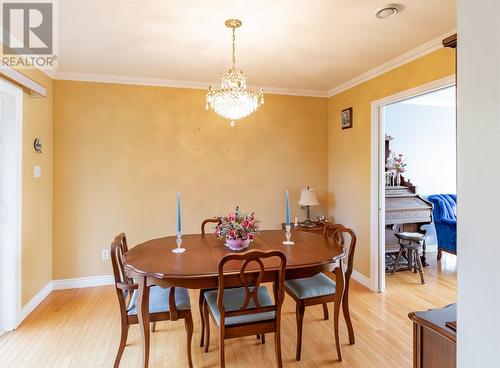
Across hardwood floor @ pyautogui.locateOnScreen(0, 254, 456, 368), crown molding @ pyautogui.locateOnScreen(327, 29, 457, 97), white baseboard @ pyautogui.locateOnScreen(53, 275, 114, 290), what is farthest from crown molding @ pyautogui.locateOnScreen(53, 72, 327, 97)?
hardwood floor @ pyautogui.locateOnScreen(0, 254, 456, 368)

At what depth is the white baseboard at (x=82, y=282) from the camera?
11.6ft

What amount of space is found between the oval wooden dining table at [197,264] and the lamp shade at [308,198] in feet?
4.33

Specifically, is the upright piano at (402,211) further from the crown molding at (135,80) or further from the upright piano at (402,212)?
the crown molding at (135,80)

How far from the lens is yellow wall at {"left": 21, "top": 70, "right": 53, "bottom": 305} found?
2850 mm

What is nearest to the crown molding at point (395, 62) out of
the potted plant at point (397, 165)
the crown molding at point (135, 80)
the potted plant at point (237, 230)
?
the crown molding at point (135, 80)

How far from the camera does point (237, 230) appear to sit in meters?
2.25

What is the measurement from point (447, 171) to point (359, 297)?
3.44 metres

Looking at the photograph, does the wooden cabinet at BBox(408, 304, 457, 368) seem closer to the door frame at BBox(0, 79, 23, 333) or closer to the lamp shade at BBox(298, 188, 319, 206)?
the lamp shade at BBox(298, 188, 319, 206)

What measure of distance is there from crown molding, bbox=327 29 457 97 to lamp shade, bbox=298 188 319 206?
1.42 metres

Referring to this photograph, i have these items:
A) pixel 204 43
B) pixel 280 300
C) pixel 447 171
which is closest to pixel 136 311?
pixel 280 300

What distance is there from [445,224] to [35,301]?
17.2ft

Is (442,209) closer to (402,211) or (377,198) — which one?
(402,211)

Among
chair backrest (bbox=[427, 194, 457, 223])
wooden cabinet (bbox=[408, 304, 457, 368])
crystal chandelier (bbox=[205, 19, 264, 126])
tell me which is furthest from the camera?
chair backrest (bbox=[427, 194, 457, 223])

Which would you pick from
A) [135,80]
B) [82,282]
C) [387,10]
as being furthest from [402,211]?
[82,282]
